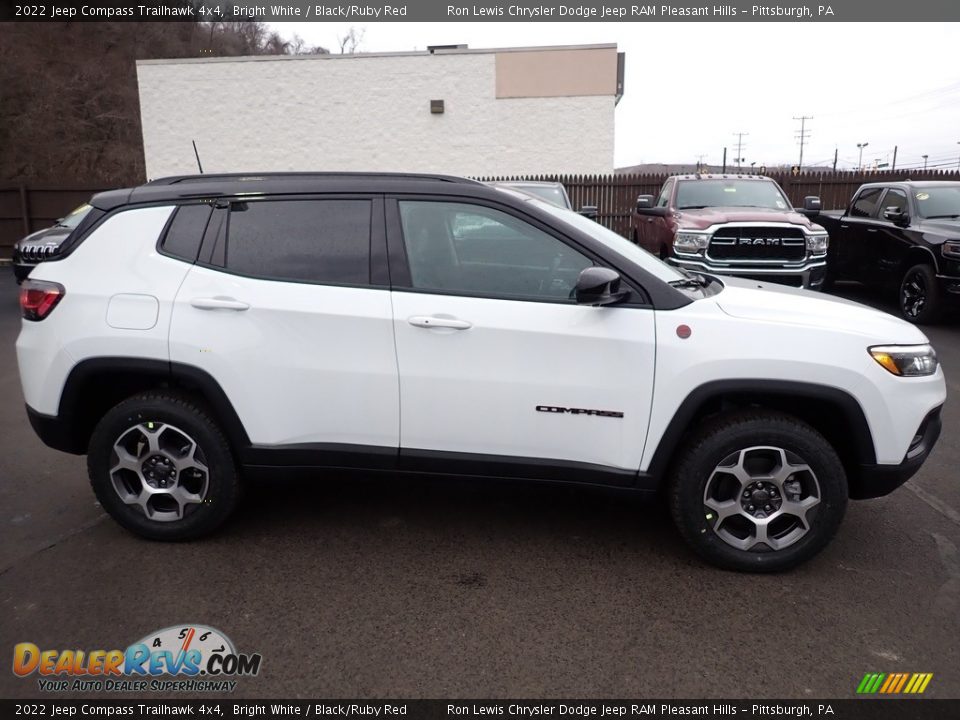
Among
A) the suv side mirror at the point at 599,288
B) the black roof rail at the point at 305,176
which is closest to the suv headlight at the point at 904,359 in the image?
the suv side mirror at the point at 599,288

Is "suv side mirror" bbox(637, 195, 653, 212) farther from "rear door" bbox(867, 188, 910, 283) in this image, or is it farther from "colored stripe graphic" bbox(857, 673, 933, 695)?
"colored stripe graphic" bbox(857, 673, 933, 695)

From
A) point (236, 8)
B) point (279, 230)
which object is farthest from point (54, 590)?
point (236, 8)

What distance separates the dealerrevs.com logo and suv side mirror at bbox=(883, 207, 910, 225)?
967 centimetres

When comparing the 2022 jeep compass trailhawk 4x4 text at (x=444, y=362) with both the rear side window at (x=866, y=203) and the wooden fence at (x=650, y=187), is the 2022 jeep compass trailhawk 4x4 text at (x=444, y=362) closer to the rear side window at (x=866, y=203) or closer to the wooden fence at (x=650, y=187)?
the rear side window at (x=866, y=203)

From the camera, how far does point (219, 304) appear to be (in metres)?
3.45

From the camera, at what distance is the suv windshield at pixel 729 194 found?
1006 cm

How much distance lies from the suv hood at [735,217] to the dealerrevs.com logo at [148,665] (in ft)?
25.5

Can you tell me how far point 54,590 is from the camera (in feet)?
10.7

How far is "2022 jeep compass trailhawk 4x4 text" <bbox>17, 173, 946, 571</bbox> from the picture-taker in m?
3.24

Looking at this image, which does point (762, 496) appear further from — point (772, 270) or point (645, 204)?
point (645, 204)

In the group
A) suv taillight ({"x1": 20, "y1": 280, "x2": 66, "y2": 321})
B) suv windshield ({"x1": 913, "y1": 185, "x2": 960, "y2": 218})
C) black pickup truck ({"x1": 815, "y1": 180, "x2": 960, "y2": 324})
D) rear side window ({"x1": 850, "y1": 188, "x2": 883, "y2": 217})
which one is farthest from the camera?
rear side window ({"x1": 850, "y1": 188, "x2": 883, "y2": 217})

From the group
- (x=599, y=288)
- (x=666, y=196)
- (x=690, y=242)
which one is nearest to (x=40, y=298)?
(x=599, y=288)

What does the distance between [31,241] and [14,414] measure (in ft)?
20.7

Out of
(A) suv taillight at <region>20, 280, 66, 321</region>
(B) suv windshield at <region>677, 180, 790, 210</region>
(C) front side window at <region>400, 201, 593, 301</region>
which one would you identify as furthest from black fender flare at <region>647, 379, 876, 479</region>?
(B) suv windshield at <region>677, 180, 790, 210</region>
